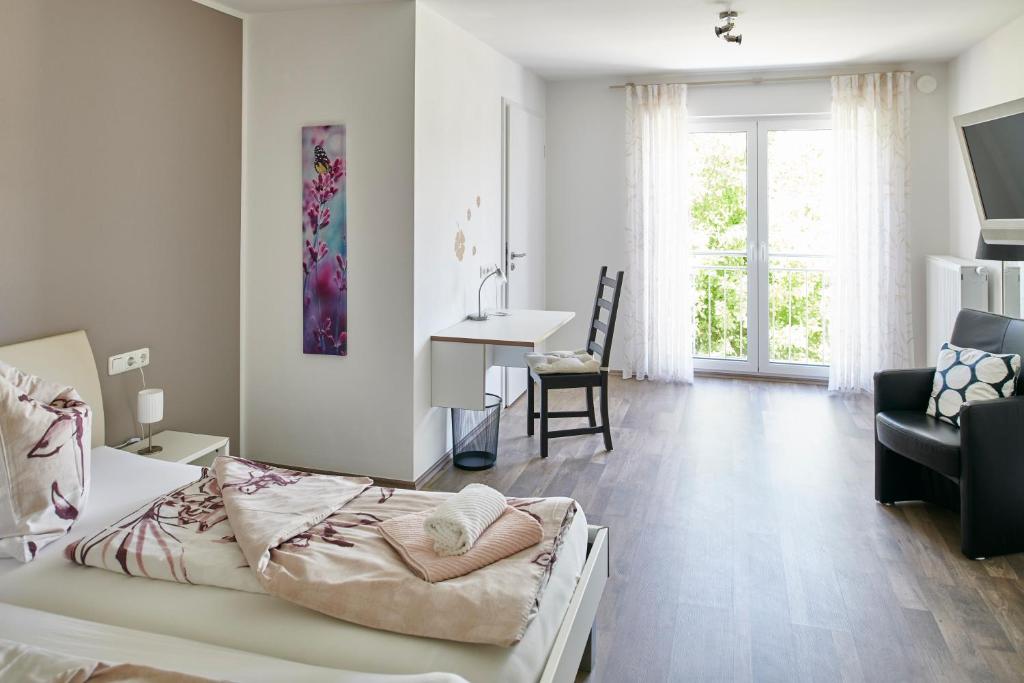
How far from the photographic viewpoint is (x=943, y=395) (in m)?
3.39

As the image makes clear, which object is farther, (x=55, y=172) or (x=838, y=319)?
(x=838, y=319)

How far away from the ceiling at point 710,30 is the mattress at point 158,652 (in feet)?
9.99

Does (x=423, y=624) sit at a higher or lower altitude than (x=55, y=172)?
lower

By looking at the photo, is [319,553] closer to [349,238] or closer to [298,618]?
[298,618]

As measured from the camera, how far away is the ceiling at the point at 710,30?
13.0 ft

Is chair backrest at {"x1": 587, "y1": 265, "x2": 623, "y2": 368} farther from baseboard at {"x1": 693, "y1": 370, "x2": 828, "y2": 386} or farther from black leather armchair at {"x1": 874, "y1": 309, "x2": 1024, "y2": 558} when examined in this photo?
baseboard at {"x1": 693, "y1": 370, "x2": 828, "y2": 386}

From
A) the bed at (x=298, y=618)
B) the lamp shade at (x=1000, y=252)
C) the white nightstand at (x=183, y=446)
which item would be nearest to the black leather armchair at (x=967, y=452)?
the lamp shade at (x=1000, y=252)

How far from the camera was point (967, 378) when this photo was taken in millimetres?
3291

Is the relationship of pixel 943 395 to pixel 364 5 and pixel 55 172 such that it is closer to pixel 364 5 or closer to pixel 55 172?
pixel 364 5

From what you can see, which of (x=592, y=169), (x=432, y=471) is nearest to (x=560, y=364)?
(x=432, y=471)

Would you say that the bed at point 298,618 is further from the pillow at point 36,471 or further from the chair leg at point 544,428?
the chair leg at point 544,428

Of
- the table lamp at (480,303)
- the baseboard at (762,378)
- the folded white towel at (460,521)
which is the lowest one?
the folded white towel at (460,521)

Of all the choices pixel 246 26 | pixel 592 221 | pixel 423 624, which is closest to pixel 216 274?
pixel 246 26

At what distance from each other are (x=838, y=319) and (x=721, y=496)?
2733 mm
